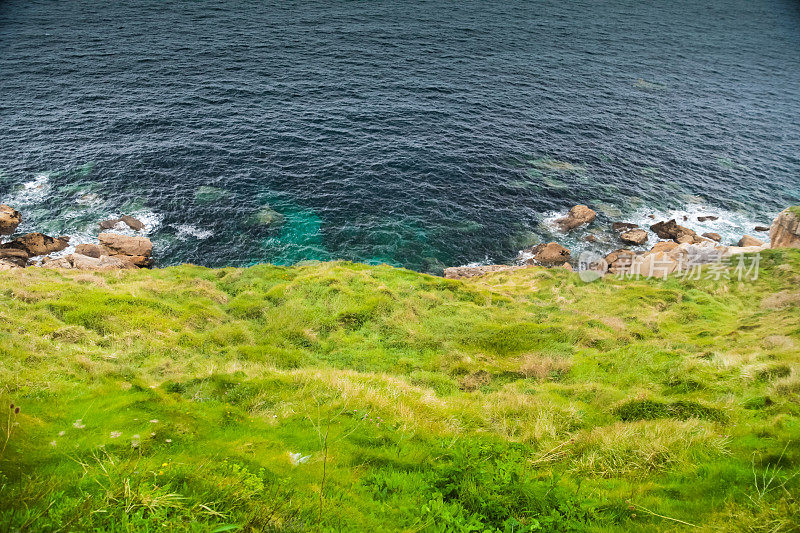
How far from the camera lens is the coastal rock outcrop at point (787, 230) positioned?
149ft

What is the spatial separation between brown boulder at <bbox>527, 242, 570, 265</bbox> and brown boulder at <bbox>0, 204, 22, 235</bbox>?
53988 millimetres

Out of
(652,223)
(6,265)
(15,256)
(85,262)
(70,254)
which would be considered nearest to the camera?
(6,265)

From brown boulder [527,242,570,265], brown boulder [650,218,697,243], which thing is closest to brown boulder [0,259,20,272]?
brown boulder [527,242,570,265]

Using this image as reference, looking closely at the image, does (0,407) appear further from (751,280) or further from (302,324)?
(751,280)

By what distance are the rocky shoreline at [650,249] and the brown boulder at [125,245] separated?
→ 30026 mm

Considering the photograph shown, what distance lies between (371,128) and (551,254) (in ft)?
117

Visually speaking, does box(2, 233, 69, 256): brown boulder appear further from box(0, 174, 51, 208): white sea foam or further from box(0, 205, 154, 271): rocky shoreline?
box(0, 174, 51, 208): white sea foam

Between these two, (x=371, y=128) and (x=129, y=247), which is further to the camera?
(x=371, y=128)

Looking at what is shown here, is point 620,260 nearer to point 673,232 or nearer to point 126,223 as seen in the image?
point 673,232

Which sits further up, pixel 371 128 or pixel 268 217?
pixel 371 128

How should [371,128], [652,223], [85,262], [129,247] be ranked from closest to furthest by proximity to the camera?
[85,262], [129,247], [652,223], [371,128]

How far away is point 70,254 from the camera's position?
150 feet

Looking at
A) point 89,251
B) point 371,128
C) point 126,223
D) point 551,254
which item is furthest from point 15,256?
point 551,254

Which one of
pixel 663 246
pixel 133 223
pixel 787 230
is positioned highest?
pixel 787 230
